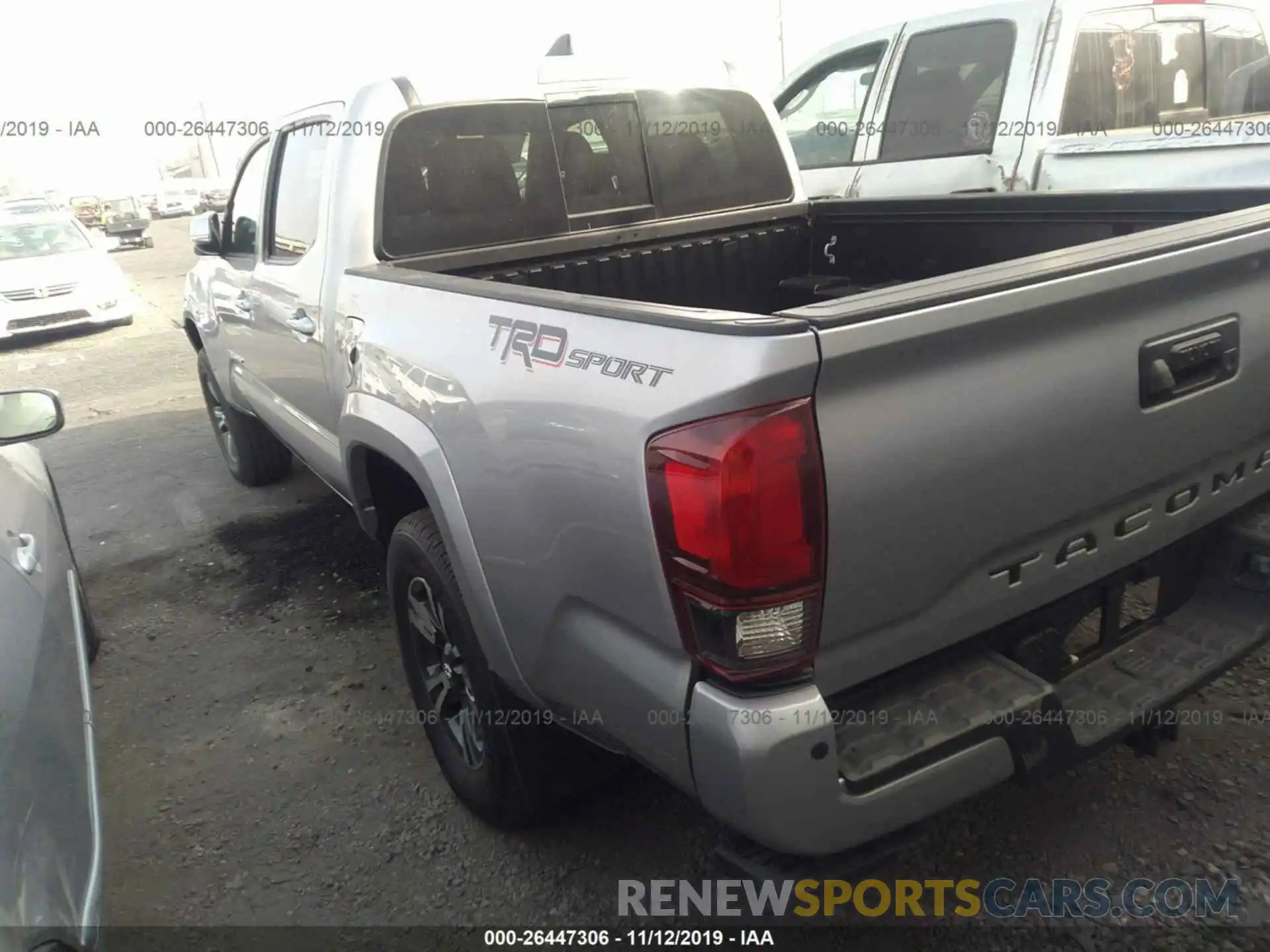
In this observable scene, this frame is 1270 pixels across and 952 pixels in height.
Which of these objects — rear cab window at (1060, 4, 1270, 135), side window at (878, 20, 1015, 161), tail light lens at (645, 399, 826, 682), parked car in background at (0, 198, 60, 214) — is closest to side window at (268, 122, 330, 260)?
tail light lens at (645, 399, 826, 682)

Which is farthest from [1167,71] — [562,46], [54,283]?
[54,283]

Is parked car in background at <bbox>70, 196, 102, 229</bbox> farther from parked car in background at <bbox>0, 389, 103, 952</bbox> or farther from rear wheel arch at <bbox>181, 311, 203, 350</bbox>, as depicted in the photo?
parked car in background at <bbox>0, 389, 103, 952</bbox>

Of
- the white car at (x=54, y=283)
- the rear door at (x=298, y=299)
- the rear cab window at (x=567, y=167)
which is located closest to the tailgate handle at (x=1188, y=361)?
the rear cab window at (x=567, y=167)

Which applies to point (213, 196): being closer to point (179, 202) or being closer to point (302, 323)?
point (179, 202)

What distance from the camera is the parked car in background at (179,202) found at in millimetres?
32062

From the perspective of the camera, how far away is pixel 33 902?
4.66ft

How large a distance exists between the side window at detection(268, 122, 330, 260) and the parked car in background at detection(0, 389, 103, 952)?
1.12 m

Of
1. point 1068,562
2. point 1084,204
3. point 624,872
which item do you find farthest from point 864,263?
point 624,872

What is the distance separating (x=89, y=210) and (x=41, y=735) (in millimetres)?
30968

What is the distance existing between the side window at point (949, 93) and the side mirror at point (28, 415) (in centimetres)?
454

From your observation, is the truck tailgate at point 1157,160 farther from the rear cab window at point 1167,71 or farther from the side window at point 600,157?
the side window at point 600,157

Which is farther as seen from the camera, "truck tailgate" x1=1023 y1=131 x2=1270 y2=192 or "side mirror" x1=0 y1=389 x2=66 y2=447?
"truck tailgate" x1=1023 y1=131 x2=1270 y2=192

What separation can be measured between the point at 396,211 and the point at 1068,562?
2198 millimetres

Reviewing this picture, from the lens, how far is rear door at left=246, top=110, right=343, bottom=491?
3236mm
